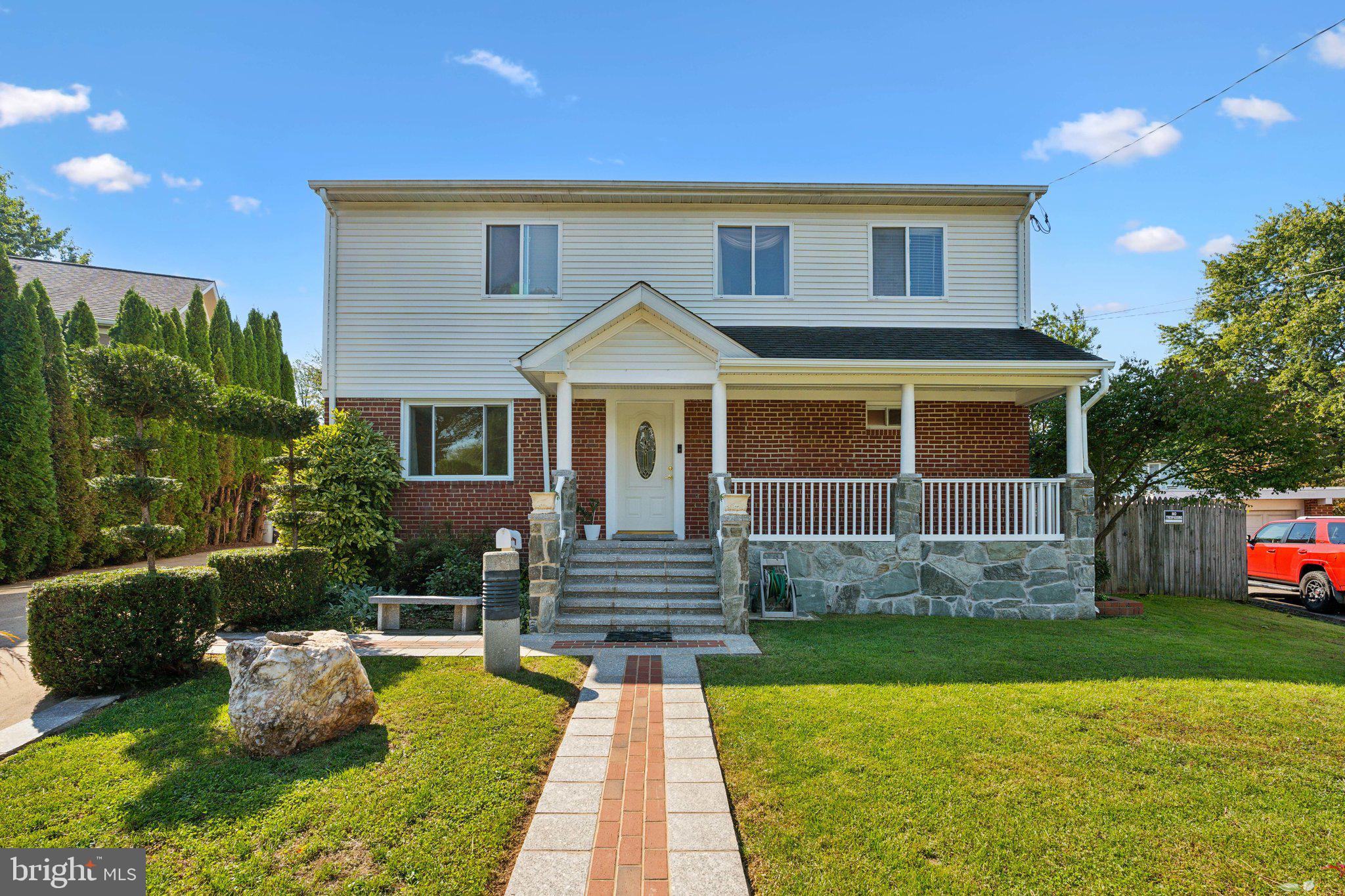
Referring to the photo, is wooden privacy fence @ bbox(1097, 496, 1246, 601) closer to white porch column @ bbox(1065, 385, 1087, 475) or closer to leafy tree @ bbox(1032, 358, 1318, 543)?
leafy tree @ bbox(1032, 358, 1318, 543)

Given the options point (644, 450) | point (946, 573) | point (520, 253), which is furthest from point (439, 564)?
point (946, 573)

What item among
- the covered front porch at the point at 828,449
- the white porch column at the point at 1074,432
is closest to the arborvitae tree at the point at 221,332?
the covered front porch at the point at 828,449

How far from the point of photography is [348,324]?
424 inches

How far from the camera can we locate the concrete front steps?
7762mm

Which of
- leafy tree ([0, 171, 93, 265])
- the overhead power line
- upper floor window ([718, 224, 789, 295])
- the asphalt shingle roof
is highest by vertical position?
leafy tree ([0, 171, 93, 265])

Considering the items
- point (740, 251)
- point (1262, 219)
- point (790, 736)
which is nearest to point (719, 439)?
point (740, 251)

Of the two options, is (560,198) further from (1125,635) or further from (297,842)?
(1125,635)

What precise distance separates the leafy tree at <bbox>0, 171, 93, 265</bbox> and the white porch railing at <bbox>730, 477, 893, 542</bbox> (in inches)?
1376

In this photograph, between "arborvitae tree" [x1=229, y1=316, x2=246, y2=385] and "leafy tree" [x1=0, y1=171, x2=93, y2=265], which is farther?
"leafy tree" [x1=0, y1=171, x2=93, y2=265]

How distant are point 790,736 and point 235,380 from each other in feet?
68.2

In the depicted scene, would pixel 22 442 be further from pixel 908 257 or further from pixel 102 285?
pixel 908 257

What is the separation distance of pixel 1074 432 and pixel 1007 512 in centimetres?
155

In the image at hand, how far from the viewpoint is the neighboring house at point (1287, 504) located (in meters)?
17.9

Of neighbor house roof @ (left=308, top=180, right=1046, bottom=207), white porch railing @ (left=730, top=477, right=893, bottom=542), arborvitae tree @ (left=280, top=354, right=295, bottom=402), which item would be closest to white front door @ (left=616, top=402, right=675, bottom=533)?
white porch railing @ (left=730, top=477, right=893, bottom=542)
